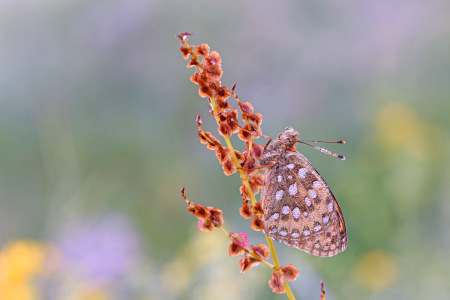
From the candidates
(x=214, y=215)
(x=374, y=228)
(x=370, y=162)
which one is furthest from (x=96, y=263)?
(x=214, y=215)

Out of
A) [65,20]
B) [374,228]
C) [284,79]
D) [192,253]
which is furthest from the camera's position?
[65,20]

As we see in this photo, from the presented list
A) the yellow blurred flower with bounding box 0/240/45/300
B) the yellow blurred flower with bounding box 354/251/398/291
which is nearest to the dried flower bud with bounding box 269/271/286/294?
the yellow blurred flower with bounding box 0/240/45/300

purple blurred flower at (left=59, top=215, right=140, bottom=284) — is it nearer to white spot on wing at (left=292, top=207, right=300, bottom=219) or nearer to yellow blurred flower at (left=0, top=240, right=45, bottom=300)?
yellow blurred flower at (left=0, top=240, right=45, bottom=300)

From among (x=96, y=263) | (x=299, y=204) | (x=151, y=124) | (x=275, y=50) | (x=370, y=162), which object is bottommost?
(x=299, y=204)

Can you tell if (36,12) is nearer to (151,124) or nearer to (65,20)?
(65,20)

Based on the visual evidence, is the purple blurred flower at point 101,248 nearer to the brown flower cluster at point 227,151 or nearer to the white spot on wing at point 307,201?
the white spot on wing at point 307,201

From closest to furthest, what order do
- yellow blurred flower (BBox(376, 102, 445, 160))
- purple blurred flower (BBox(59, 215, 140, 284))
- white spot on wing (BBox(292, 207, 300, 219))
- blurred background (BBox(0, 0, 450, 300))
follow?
white spot on wing (BBox(292, 207, 300, 219)) < blurred background (BBox(0, 0, 450, 300)) < purple blurred flower (BBox(59, 215, 140, 284)) < yellow blurred flower (BBox(376, 102, 445, 160))

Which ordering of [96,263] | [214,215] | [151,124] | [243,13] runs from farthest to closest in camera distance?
[243,13]
[151,124]
[96,263]
[214,215]
